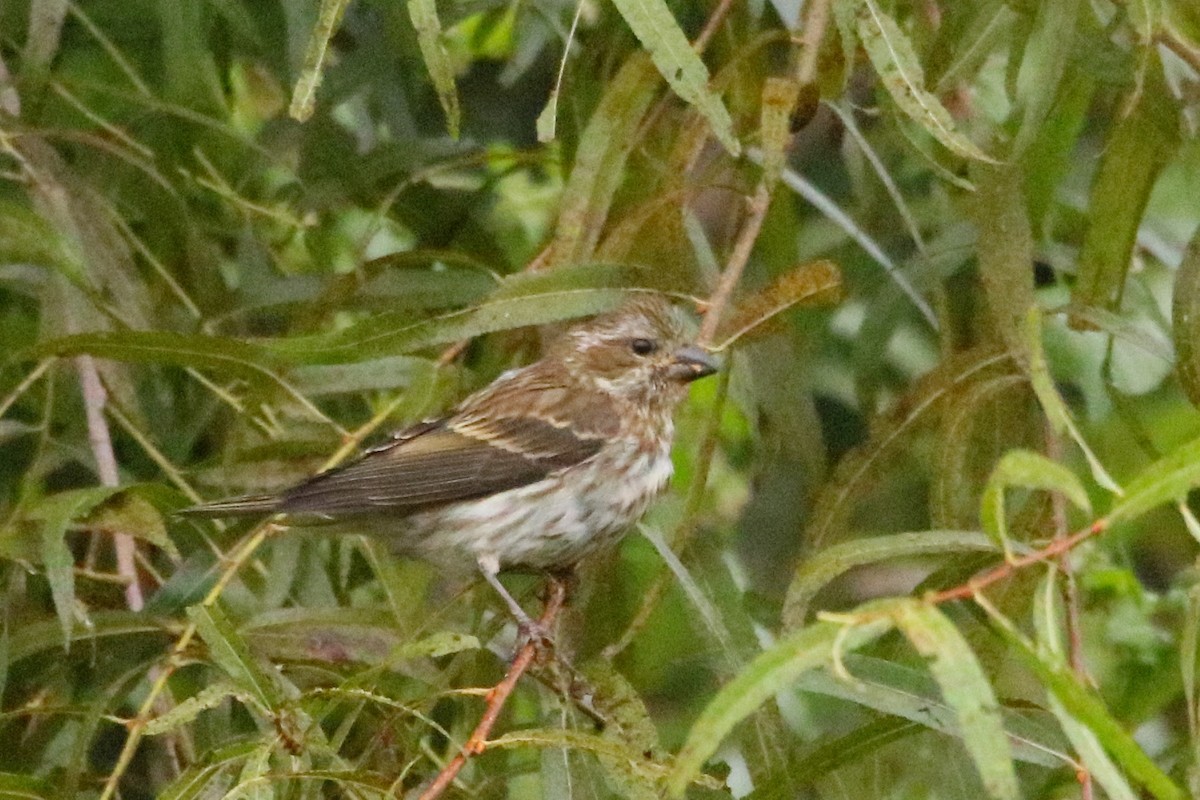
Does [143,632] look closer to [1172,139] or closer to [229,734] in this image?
[229,734]

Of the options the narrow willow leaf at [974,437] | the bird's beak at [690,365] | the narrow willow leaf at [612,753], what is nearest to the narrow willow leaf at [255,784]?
the narrow willow leaf at [612,753]

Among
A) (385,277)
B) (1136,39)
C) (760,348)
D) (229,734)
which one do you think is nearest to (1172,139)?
(1136,39)

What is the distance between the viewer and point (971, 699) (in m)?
1.85

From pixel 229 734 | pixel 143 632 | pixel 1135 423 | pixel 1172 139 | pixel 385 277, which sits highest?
pixel 1172 139

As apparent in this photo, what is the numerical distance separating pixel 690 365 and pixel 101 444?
122 cm

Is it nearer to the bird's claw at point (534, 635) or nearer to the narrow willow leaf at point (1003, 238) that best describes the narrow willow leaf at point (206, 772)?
the bird's claw at point (534, 635)

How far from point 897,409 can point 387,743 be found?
1.13m

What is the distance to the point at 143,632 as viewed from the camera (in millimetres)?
3170

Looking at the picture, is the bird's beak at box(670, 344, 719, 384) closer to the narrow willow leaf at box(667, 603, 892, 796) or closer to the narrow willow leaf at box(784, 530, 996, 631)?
the narrow willow leaf at box(784, 530, 996, 631)

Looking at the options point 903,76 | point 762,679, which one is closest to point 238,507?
point 903,76

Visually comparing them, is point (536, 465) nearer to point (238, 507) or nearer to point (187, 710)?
point (238, 507)

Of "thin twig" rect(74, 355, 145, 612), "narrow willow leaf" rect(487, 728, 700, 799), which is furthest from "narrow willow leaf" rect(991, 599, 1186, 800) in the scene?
"thin twig" rect(74, 355, 145, 612)

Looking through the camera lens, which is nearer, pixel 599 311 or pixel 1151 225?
pixel 599 311

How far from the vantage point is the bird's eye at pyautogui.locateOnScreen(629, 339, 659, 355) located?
390 cm
